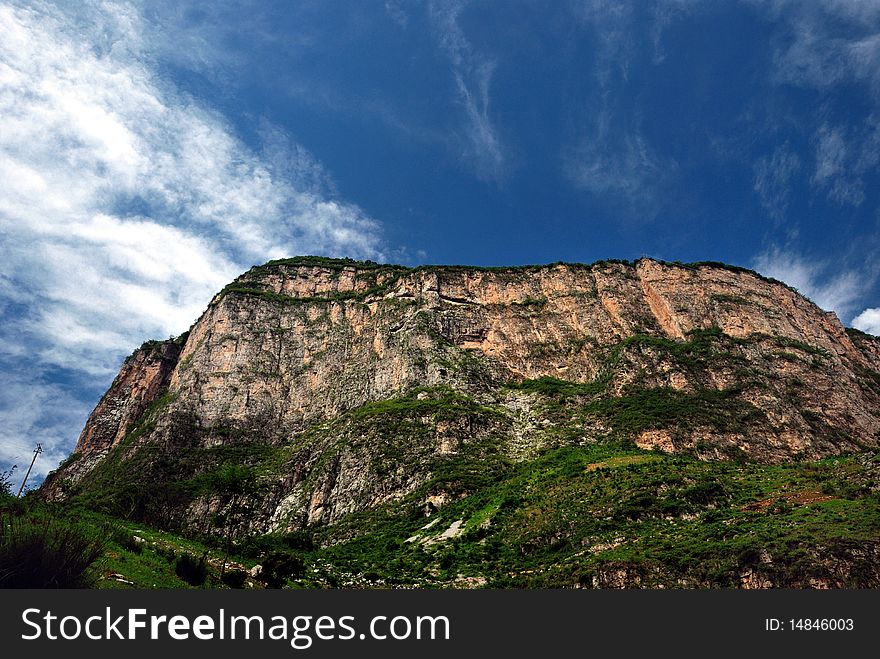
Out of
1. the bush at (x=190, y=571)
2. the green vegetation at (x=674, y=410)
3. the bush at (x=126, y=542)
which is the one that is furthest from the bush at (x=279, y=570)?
the green vegetation at (x=674, y=410)

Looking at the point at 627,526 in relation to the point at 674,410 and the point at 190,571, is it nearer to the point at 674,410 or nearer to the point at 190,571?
the point at 190,571

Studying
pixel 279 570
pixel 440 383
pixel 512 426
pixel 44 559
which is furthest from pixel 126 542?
pixel 440 383

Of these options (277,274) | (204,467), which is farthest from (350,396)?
(277,274)

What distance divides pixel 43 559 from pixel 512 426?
59.1 meters

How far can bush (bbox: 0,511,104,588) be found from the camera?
13.7 m

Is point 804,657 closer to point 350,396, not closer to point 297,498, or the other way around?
point 297,498

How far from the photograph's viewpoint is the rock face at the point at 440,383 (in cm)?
6269

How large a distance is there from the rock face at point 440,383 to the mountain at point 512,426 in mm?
389

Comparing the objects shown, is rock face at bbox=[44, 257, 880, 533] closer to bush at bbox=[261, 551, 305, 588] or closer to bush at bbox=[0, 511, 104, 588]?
bush at bbox=[261, 551, 305, 588]

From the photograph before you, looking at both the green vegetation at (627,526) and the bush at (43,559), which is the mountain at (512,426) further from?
the bush at (43,559)

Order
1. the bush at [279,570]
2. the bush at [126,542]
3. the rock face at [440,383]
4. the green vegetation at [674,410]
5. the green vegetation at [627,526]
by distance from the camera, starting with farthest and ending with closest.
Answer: the green vegetation at [674,410], the rock face at [440,383], the green vegetation at [627,526], the bush at [279,570], the bush at [126,542]

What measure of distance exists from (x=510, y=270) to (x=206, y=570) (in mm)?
86946

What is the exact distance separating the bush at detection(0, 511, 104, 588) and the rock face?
38.4 meters

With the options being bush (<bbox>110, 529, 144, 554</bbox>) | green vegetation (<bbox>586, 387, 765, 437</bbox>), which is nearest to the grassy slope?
bush (<bbox>110, 529, 144, 554</bbox>)
